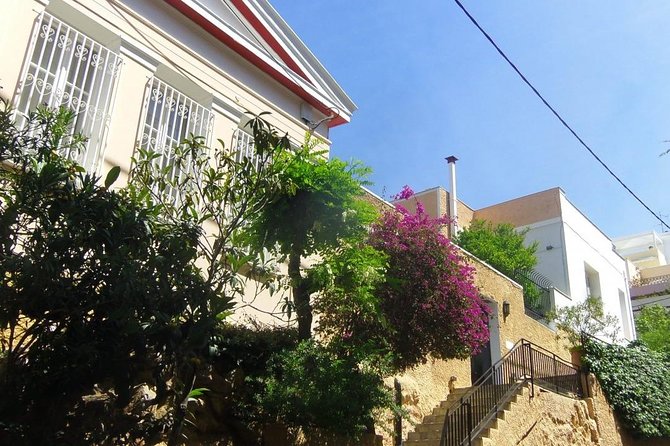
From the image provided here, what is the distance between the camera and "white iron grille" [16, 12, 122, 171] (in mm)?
8461

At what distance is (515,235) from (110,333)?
17.5 meters

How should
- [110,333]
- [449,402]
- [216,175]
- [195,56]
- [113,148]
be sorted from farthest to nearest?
[449,402]
[195,56]
[113,148]
[216,175]
[110,333]

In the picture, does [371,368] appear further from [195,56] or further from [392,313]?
[195,56]

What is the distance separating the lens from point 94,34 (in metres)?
9.62

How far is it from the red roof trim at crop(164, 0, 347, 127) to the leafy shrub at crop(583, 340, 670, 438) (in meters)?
9.92

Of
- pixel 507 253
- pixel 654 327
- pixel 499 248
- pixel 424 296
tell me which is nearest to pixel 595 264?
pixel 654 327

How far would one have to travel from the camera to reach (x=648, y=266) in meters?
39.3

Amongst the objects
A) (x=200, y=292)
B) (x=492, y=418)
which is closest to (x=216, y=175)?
(x=200, y=292)

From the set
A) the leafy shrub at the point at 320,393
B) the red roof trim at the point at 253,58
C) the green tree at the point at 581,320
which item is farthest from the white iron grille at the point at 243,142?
the green tree at the point at 581,320

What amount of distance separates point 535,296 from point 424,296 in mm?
10778

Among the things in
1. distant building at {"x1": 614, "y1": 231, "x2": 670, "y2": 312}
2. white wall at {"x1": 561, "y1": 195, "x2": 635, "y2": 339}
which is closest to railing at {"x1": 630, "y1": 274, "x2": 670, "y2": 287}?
distant building at {"x1": 614, "y1": 231, "x2": 670, "y2": 312}

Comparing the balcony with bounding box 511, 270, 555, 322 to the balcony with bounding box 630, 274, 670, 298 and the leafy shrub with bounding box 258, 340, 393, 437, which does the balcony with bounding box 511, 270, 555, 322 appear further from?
the balcony with bounding box 630, 274, 670, 298

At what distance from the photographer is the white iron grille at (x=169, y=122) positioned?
31.9 feet

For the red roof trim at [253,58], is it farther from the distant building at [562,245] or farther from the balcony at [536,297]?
the balcony at [536,297]
